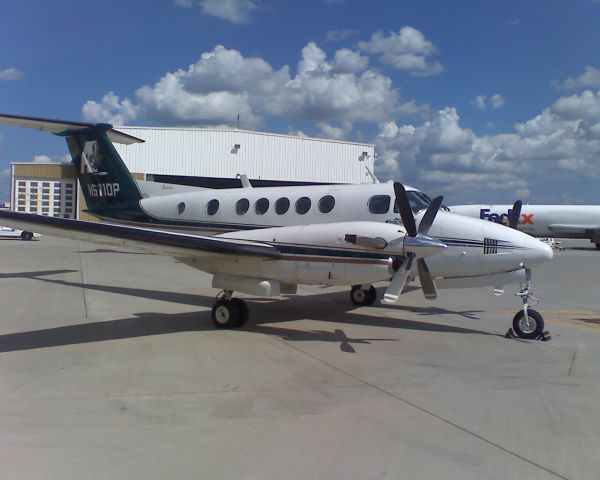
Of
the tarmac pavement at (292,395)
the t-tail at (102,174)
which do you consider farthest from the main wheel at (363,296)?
the t-tail at (102,174)

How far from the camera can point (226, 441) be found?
14.5ft

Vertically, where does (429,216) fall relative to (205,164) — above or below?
below

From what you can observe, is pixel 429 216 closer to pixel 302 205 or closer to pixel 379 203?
pixel 379 203

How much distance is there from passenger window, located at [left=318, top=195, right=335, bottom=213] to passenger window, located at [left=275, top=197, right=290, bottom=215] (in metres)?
0.78

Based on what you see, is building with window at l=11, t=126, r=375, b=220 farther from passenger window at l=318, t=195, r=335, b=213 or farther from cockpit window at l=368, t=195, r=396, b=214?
cockpit window at l=368, t=195, r=396, b=214

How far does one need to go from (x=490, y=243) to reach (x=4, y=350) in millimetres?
7398

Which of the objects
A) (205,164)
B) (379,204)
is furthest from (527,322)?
(205,164)

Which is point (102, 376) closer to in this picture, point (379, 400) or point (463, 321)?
point (379, 400)

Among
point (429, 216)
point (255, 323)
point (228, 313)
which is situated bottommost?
point (255, 323)

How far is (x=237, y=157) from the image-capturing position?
47031 millimetres

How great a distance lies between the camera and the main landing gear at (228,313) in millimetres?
9312

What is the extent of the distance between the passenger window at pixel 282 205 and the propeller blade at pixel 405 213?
119 inches

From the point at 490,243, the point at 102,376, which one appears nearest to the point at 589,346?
the point at 490,243

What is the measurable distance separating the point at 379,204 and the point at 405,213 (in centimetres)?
159
